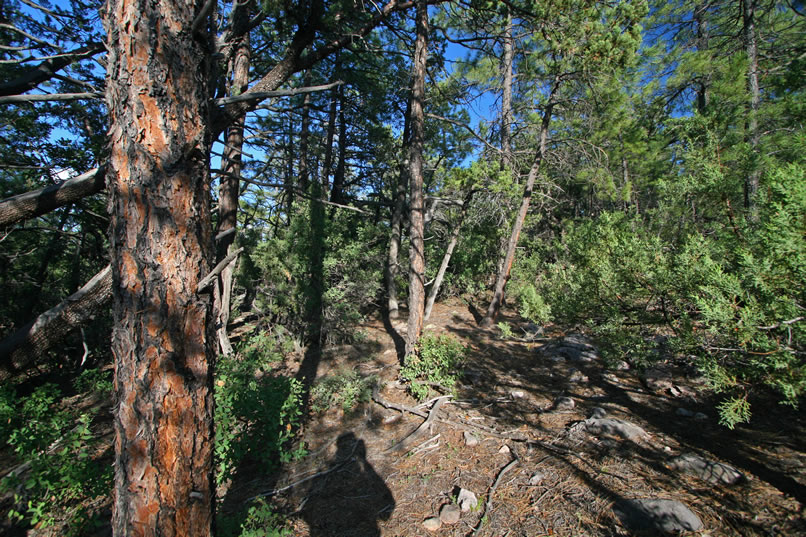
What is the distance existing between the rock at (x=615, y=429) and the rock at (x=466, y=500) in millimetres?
1759

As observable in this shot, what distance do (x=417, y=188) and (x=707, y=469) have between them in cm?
525

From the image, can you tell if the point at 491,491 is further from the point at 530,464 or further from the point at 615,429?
the point at 615,429

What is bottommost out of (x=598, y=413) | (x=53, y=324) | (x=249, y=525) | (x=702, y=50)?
(x=249, y=525)

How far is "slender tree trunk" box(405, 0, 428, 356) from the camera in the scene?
19.9 ft

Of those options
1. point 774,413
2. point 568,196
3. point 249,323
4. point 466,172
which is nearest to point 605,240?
point 774,413

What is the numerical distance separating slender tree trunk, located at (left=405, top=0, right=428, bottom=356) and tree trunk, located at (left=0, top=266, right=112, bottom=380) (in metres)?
4.41

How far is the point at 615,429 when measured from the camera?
387cm

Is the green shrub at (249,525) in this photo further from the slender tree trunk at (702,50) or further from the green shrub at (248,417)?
the slender tree trunk at (702,50)

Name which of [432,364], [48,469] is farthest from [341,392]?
[48,469]

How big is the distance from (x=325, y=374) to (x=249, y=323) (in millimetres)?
2668

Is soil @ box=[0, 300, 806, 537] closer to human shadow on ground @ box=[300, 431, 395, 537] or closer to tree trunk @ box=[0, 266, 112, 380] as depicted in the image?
human shadow on ground @ box=[300, 431, 395, 537]

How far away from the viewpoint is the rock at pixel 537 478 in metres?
3.28

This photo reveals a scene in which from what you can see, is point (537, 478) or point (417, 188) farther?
point (417, 188)

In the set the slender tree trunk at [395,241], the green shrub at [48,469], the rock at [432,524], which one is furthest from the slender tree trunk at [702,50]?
the green shrub at [48,469]
